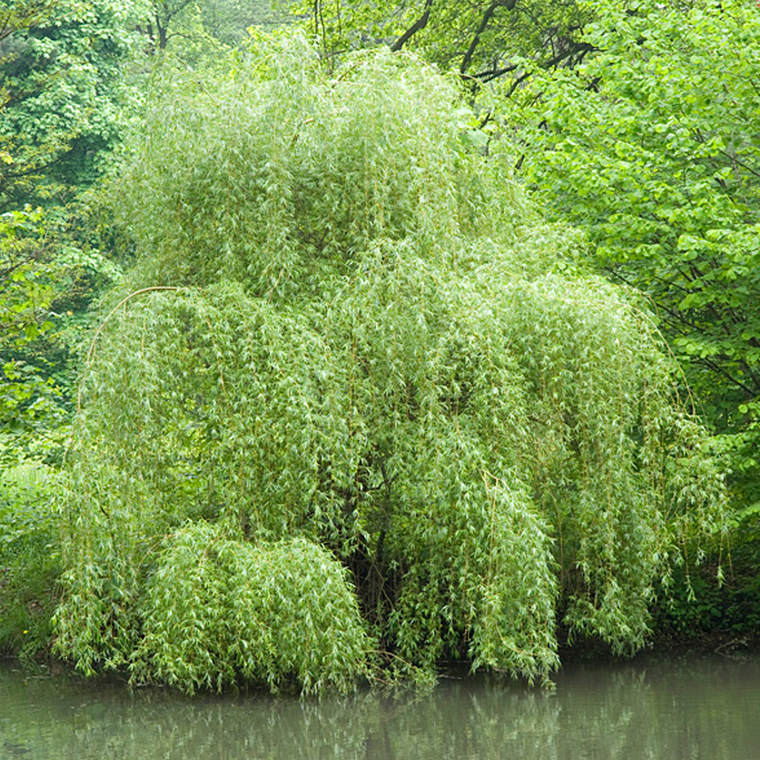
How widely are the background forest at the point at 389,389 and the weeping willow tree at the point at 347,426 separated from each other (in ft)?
0.10

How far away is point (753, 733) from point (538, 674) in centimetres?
210

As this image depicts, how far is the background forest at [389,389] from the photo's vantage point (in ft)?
29.1

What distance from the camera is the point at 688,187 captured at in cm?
1116

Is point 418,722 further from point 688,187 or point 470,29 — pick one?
point 470,29

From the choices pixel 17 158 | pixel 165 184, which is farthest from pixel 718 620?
pixel 17 158

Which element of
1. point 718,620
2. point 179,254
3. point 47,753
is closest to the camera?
point 47,753

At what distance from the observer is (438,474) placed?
29.1ft

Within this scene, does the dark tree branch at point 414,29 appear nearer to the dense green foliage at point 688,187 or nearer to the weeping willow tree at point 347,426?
the dense green foliage at point 688,187

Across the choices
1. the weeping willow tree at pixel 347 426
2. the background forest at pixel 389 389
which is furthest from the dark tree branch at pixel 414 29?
the weeping willow tree at pixel 347 426

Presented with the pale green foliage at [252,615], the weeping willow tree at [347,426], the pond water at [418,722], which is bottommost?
the pond water at [418,722]

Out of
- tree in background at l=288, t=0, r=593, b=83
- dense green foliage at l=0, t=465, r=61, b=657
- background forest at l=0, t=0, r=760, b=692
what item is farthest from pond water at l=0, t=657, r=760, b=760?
tree in background at l=288, t=0, r=593, b=83

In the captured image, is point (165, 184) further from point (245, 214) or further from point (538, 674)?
point (538, 674)

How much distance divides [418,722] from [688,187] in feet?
19.9

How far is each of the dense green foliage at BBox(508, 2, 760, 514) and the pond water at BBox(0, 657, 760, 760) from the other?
2501 millimetres
